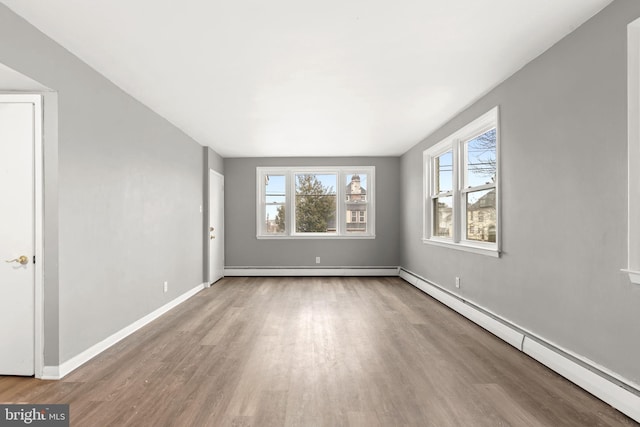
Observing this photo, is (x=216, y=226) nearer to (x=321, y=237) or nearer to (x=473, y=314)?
(x=321, y=237)

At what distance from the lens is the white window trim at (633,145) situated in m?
2.12

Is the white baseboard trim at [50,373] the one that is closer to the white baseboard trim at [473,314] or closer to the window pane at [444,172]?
the white baseboard trim at [473,314]

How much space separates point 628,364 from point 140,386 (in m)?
3.07

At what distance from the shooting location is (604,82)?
2.34 meters

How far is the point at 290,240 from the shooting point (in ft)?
24.6

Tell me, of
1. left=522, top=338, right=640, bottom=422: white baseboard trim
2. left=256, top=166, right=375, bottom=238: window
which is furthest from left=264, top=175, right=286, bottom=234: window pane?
left=522, top=338, right=640, bottom=422: white baseboard trim

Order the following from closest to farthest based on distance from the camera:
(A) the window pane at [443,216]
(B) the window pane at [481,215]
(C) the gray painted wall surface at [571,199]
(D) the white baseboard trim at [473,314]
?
(C) the gray painted wall surface at [571,199]
(D) the white baseboard trim at [473,314]
(B) the window pane at [481,215]
(A) the window pane at [443,216]

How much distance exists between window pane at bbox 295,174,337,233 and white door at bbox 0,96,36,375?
515cm

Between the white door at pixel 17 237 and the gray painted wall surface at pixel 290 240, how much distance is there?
4.79 m

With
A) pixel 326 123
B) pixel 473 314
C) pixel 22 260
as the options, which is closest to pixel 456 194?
pixel 473 314

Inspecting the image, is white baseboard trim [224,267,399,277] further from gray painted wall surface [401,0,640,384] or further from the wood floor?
gray painted wall surface [401,0,640,384]

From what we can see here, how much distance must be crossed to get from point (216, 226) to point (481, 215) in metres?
4.66

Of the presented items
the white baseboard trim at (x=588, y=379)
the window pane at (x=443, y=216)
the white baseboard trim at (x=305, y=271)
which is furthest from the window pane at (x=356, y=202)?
the white baseboard trim at (x=588, y=379)

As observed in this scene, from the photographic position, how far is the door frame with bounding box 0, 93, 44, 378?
2691 mm
